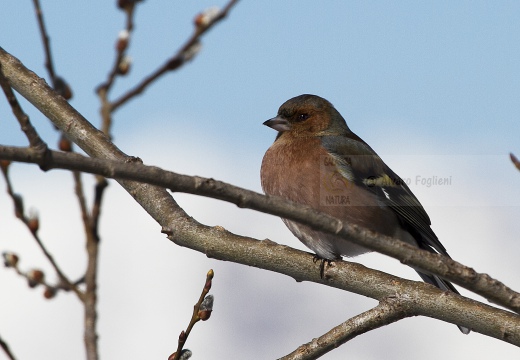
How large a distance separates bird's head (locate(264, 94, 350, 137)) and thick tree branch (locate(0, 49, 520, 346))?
2.91 m

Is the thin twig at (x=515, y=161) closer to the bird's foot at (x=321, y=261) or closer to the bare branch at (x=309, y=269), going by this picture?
the bare branch at (x=309, y=269)

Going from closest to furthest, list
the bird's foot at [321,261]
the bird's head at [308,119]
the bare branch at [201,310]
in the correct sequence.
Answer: the bare branch at [201,310]
the bird's foot at [321,261]
the bird's head at [308,119]

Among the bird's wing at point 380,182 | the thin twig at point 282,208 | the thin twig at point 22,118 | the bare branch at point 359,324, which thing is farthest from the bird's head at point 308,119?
the thin twig at point 22,118

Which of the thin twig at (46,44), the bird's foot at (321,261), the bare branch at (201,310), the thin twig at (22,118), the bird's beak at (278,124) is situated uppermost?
the bird's beak at (278,124)

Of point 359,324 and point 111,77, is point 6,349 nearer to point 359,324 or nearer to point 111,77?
point 111,77

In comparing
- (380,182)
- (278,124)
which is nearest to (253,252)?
(380,182)

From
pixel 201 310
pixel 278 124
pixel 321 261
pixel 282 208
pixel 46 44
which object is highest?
pixel 278 124

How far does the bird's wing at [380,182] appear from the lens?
821 cm

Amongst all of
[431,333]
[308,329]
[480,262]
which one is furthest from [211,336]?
[480,262]

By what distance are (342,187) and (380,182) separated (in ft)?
1.74

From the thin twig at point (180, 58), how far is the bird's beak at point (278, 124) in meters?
5.00

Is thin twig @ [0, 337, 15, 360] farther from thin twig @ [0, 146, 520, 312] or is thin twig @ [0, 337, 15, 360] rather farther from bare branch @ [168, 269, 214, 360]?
bare branch @ [168, 269, 214, 360]

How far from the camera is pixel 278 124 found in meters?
9.13

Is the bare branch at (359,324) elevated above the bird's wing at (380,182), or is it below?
below
